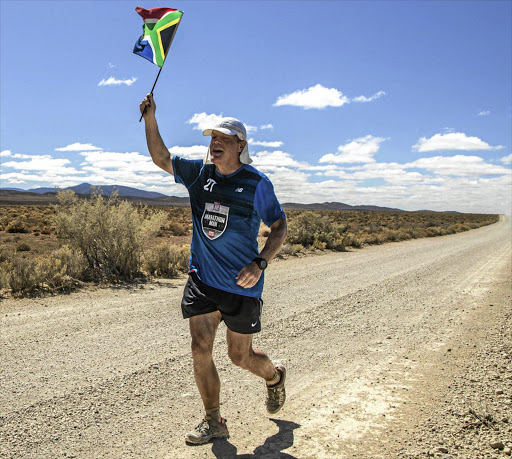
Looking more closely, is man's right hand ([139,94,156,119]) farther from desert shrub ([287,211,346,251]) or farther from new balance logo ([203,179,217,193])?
desert shrub ([287,211,346,251])

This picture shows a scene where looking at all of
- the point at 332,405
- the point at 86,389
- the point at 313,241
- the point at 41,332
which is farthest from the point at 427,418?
the point at 313,241

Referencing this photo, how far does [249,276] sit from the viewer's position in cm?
290

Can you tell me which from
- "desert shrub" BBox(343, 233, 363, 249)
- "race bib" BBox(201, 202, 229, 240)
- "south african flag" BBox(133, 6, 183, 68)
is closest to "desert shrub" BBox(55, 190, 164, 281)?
"south african flag" BBox(133, 6, 183, 68)

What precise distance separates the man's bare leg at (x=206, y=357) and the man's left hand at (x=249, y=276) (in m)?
0.41

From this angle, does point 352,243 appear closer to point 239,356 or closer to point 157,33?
point 157,33

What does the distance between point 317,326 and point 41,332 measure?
3.59m

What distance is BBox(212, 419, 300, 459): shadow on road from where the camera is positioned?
2.91m

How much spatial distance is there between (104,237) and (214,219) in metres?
7.61

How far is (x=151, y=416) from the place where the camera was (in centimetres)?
344

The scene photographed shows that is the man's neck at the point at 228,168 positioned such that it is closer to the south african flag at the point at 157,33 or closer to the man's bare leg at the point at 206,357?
the man's bare leg at the point at 206,357

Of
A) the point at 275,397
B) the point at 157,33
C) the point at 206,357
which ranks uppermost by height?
the point at 157,33

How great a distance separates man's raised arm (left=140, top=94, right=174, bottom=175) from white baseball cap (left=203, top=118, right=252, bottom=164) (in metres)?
0.38

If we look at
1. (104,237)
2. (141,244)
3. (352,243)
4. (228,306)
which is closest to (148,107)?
(228,306)

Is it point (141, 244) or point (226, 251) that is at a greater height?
point (226, 251)
